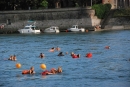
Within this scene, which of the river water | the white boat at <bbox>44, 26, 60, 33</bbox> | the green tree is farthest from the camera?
the green tree

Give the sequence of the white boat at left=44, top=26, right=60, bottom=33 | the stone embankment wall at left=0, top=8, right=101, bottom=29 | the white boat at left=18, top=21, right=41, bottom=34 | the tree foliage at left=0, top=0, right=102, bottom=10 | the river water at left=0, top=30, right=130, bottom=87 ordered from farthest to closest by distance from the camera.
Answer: the tree foliage at left=0, top=0, right=102, bottom=10 < the stone embankment wall at left=0, top=8, right=101, bottom=29 < the white boat at left=18, top=21, right=41, bottom=34 < the white boat at left=44, top=26, right=60, bottom=33 < the river water at left=0, top=30, right=130, bottom=87

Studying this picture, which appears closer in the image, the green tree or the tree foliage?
the tree foliage

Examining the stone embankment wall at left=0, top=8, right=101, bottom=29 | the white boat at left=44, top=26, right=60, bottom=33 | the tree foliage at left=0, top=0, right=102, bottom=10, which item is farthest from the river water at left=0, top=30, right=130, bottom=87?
the tree foliage at left=0, top=0, right=102, bottom=10

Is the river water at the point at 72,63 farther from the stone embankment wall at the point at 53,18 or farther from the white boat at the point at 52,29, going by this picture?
the stone embankment wall at the point at 53,18

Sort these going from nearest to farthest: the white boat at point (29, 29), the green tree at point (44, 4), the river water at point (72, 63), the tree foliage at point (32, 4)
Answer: the river water at point (72, 63) → the white boat at point (29, 29) → the tree foliage at point (32, 4) → the green tree at point (44, 4)

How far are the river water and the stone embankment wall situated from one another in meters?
25.7

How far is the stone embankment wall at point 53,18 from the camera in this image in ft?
386

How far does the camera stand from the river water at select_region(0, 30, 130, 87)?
1922 inches

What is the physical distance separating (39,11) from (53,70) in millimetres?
67256

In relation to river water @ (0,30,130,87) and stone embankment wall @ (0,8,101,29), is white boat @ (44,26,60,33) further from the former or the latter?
river water @ (0,30,130,87)

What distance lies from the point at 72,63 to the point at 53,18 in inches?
2311

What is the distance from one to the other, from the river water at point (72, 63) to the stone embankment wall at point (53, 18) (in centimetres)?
2572

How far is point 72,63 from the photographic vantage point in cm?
6094

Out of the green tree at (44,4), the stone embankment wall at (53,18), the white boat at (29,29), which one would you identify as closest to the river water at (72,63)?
the white boat at (29,29)
